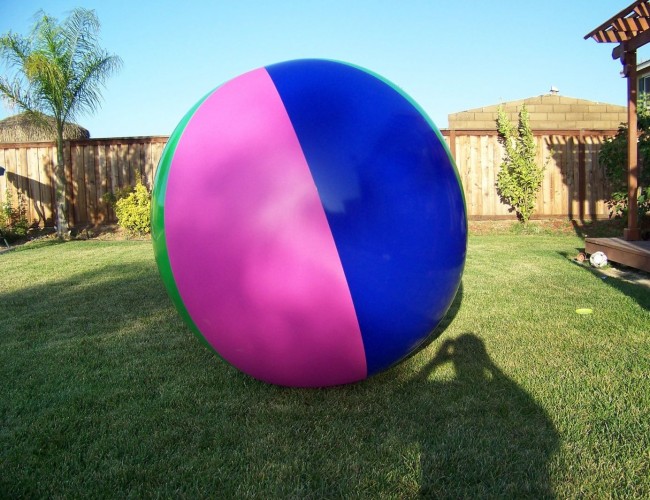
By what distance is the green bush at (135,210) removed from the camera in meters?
12.4

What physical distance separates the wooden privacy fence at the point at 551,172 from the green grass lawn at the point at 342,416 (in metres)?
8.40

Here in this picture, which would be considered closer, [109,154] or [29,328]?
[29,328]

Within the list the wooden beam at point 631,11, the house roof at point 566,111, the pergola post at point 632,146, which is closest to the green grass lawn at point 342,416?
the pergola post at point 632,146

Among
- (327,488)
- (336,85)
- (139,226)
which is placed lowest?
(327,488)

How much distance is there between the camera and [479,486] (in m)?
2.22

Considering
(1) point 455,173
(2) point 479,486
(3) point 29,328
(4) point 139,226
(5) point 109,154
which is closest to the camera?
(2) point 479,486

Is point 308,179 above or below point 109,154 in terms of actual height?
below

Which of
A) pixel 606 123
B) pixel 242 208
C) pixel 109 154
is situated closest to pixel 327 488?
pixel 242 208

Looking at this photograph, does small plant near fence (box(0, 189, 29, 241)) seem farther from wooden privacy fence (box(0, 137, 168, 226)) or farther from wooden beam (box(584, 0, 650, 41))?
wooden beam (box(584, 0, 650, 41))

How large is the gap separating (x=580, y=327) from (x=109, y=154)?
12.2 metres

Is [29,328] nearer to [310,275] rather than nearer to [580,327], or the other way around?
[310,275]

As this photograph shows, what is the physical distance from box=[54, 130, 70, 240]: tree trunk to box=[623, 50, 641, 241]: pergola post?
36.4ft

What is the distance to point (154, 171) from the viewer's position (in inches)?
521

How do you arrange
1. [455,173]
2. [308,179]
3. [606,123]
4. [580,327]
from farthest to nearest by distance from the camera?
[606,123], [580,327], [455,173], [308,179]
